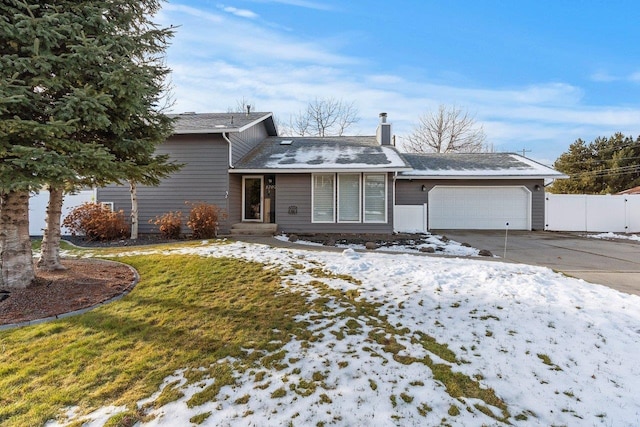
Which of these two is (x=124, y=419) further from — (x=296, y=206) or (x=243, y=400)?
(x=296, y=206)

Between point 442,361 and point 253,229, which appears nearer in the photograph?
point 442,361

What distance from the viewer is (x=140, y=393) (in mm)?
2803

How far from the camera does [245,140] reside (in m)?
12.8

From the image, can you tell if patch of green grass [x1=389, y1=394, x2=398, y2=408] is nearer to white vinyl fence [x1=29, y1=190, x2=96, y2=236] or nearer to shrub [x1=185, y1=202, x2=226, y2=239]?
shrub [x1=185, y1=202, x2=226, y2=239]

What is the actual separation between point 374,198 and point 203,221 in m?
5.86

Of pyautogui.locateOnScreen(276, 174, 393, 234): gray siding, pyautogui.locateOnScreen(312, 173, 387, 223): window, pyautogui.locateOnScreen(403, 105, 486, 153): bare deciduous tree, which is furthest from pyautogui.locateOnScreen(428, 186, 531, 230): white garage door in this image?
pyautogui.locateOnScreen(403, 105, 486, 153): bare deciduous tree

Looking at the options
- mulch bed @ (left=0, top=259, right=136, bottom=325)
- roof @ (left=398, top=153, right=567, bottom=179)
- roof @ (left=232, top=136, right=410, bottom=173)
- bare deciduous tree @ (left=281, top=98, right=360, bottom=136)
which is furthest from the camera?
bare deciduous tree @ (left=281, top=98, right=360, bottom=136)

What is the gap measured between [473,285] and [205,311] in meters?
4.10

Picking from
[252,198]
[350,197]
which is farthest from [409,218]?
[252,198]

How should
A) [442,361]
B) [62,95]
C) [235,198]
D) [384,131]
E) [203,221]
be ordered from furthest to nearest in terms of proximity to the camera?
[384,131], [235,198], [203,221], [62,95], [442,361]

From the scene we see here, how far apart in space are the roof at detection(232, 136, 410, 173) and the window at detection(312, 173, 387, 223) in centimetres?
50

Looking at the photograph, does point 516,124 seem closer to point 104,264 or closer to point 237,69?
point 237,69

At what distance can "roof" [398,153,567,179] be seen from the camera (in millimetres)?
13188

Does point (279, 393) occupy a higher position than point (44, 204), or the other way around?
point (44, 204)
